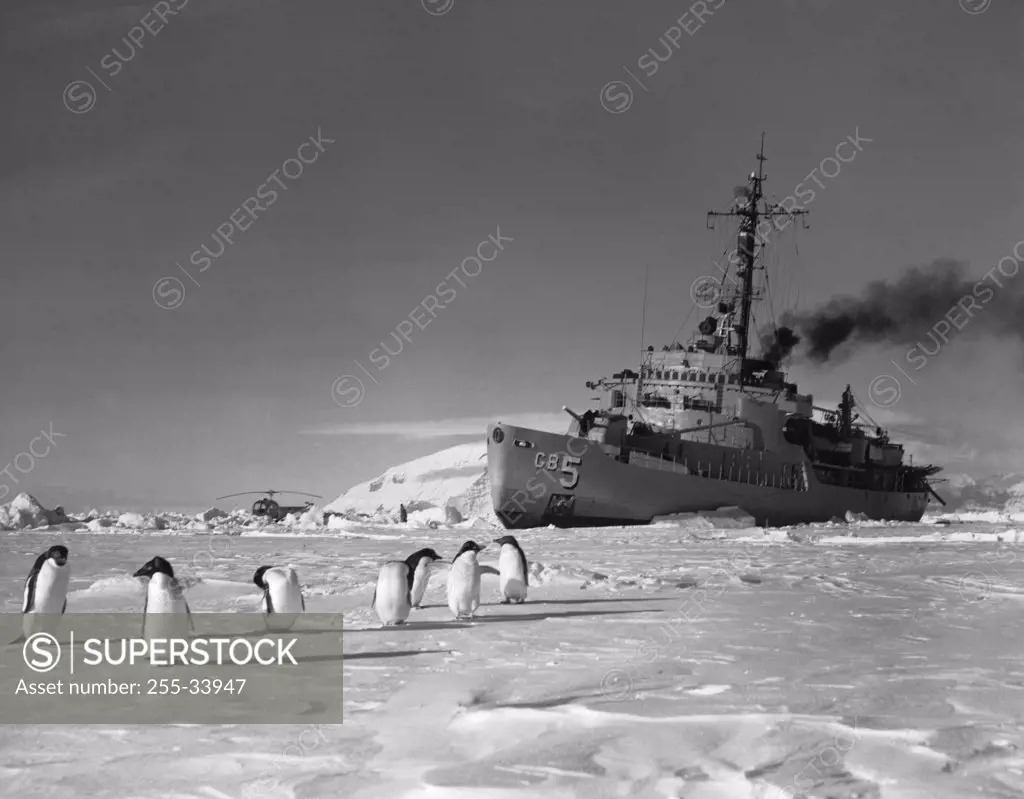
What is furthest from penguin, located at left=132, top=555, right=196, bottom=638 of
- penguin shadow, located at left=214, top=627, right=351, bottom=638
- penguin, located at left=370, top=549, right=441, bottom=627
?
penguin, located at left=370, top=549, right=441, bottom=627

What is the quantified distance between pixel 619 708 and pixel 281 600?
3087 mm

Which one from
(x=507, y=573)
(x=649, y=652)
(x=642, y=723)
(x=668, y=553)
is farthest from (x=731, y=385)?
(x=642, y=723)

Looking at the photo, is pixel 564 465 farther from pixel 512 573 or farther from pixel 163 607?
pixel 163 607

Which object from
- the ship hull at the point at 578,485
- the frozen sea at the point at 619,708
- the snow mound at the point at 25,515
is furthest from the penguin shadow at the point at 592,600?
the snow mound at the point at 25,515

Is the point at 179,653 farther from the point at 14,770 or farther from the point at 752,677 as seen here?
the point at 752,677

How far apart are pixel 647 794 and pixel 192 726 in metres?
1.95

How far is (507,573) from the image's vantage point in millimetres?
8906

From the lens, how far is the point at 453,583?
7656mm

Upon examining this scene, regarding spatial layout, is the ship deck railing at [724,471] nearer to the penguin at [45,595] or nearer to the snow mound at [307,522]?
the snow mound at [307,522]

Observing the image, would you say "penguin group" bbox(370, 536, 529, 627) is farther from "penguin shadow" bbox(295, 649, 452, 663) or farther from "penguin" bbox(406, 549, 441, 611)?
"penguin shadow" bbox(295, 649, 452, 663)

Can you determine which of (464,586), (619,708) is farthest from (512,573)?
(619,708)

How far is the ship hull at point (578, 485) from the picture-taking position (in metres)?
25.8

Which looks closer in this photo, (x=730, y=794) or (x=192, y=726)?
(x=730, y=794)

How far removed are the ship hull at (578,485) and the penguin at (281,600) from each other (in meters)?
19.1
